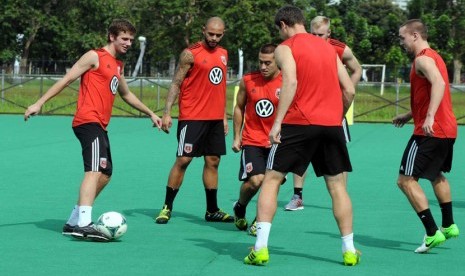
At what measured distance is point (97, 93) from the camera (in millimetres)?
9391

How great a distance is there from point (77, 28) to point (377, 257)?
72160mm

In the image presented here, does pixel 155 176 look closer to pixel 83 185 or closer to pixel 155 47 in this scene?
pixel 83 185

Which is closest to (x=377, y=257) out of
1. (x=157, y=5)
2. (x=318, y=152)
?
(x=318, y=152)

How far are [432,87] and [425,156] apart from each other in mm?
647

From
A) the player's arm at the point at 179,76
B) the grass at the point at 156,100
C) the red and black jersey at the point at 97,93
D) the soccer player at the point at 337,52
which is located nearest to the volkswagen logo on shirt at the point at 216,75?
the player's arm at the point at 179,76

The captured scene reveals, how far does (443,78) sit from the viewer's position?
861 centimetres

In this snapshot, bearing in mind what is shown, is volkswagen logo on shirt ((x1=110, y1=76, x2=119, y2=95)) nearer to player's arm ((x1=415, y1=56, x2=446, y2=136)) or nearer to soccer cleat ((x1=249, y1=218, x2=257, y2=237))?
soccer cleat ((x1=249, y1=218, x2=257, y2=237))

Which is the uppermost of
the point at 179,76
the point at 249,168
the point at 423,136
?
the point at 179,76

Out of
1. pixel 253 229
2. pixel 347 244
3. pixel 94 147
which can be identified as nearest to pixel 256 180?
pixel 253 229

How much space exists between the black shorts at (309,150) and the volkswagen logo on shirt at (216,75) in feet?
9.03

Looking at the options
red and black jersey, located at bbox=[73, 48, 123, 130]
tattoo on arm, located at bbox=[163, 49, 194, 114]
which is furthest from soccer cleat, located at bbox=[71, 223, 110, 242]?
tattoo on arm, located at bbox=[163, 49, 194, 114]

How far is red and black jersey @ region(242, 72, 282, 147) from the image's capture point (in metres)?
10.0

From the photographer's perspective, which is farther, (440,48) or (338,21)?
(440,48)

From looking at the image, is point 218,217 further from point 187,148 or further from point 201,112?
point 201,112
